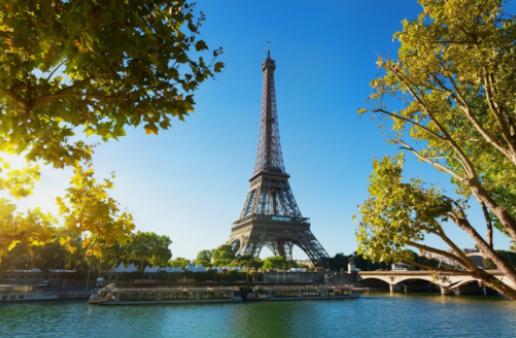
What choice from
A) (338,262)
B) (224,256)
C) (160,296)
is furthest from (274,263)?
(160,296)

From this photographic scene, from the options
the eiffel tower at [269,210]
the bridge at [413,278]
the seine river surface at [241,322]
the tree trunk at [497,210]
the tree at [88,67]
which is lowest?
the seine river surface at [241,322]

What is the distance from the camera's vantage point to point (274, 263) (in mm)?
73562

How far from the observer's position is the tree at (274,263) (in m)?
72.8

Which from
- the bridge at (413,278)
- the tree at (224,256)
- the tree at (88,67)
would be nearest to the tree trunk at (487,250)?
the tree at (88,67)

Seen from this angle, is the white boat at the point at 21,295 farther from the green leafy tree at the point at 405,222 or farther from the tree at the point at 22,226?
the green leafy tree at the point at 405,222

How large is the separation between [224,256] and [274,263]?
455 inches

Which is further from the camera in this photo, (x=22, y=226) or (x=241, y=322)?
(x=241, y=322)

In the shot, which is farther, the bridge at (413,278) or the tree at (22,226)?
the bridge at (413,278)

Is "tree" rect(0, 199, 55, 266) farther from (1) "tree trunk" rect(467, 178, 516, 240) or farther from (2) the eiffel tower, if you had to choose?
(2) the eiffel tower

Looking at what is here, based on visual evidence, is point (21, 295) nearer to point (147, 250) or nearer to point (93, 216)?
point (147, 250)

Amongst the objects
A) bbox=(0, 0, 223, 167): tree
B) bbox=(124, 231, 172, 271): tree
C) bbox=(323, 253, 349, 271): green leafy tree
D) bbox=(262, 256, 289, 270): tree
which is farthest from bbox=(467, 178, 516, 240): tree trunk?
bbox=(323, 253, 349, 271): green leafy tree

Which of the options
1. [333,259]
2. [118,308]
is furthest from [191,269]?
[333,259]

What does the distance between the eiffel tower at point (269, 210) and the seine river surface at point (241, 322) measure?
113ft

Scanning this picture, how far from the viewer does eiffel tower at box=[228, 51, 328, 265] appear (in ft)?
243
